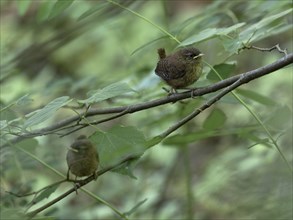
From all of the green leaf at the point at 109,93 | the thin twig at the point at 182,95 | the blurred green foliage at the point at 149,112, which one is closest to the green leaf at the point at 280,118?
the blurred green foliage at the point at 149,112

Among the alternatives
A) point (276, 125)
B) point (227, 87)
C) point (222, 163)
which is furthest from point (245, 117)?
point (227, 87)

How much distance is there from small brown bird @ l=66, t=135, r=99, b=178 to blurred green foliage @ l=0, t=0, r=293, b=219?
7 centimetres

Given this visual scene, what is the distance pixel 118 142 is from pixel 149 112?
1.94m

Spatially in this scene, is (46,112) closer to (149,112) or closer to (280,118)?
(280,118)

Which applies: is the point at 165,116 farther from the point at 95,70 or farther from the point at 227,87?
the point at 95,70

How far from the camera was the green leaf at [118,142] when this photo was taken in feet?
5.87

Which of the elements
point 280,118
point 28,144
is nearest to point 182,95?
point 28,144

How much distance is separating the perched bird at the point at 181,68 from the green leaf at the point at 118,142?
0.30 metres

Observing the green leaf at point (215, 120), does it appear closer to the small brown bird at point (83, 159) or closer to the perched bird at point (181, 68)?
the perched bird at point (181, 68)

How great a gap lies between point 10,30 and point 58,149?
1.59m

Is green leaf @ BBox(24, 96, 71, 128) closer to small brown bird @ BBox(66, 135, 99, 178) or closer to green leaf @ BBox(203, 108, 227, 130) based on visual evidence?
small brown bird @ BBox(66, 135, 99, 178)

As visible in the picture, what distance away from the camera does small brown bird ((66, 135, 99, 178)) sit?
2037 mm

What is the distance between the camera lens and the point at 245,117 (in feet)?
13.8

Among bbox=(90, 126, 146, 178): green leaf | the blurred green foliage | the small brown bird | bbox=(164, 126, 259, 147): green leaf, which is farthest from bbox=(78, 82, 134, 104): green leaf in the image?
bbox=(164, 126, 259, 147): green leaf
